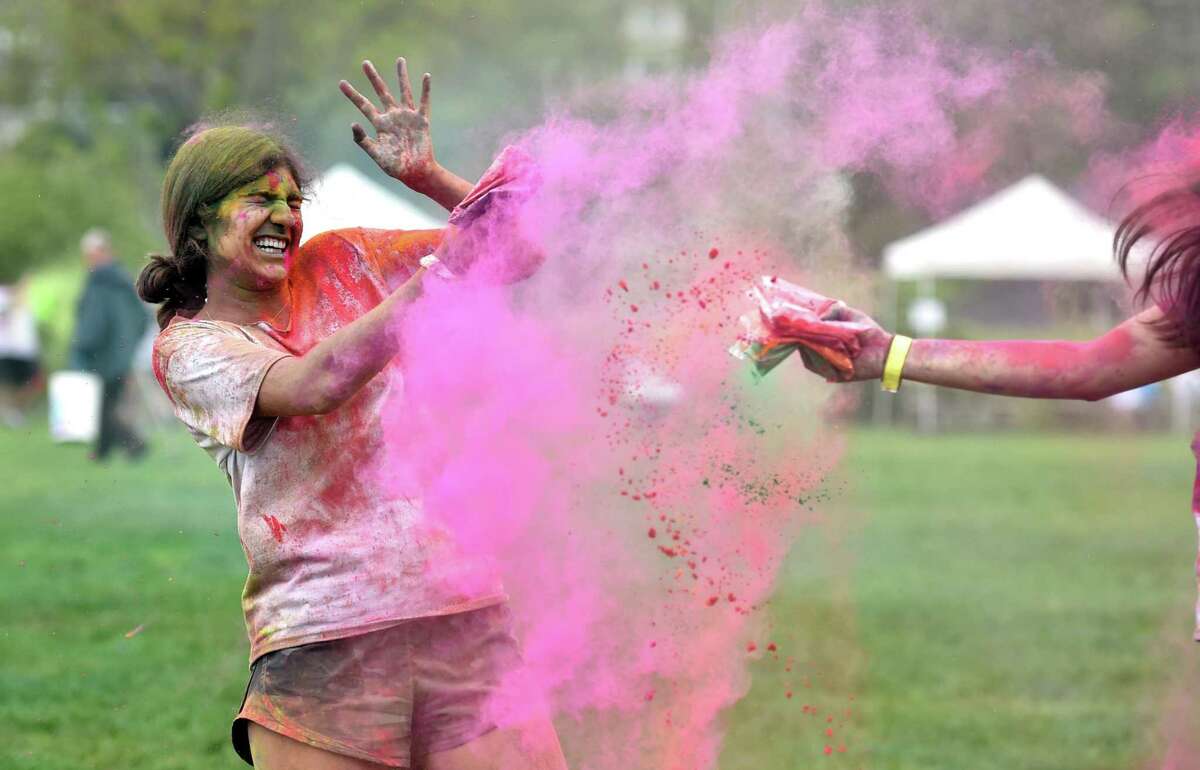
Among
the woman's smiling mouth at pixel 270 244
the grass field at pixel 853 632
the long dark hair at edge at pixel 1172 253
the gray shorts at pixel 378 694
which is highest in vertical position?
the long dark hair at edge at pixel 1172 253

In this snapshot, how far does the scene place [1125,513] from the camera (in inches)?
475

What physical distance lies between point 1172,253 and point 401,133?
1552mm

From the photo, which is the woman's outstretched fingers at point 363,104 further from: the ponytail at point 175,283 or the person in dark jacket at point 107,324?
the person in dark jacket at point 107,324

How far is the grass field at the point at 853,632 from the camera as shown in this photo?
5395 millimetres

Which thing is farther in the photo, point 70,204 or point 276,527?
→ point 70,204

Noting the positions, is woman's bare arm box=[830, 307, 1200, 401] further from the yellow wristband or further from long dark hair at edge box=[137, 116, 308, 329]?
long dark hair at edge box=[137, 116, 308, 329]

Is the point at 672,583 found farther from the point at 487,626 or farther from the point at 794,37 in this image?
the point at 794,37

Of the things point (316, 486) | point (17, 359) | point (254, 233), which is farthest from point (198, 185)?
point (17, 359)

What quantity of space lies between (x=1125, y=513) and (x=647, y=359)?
9377 mm

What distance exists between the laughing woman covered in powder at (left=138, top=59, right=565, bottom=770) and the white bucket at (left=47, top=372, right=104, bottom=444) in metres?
9.53

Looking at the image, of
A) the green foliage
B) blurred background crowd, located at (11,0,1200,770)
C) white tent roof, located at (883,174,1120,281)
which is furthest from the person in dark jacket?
the green foliage

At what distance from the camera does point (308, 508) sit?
292 centimetres

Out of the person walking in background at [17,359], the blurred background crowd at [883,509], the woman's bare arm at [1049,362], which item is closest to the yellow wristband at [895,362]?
the woman's bare arm at [1049,362]

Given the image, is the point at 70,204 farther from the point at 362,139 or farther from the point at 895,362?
the point at 895,362
